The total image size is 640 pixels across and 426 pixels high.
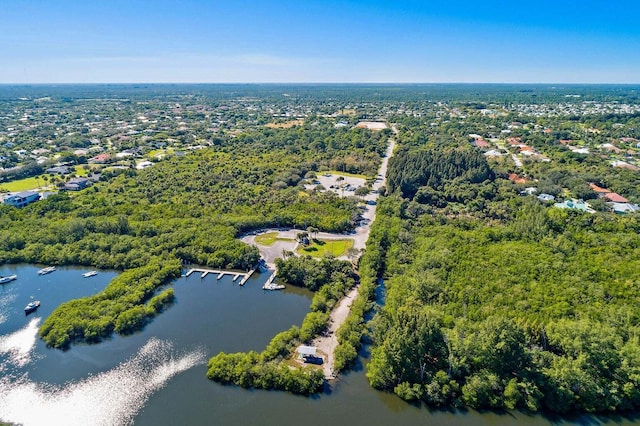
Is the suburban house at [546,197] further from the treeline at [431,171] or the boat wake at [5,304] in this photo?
the boat wake at [5,304]

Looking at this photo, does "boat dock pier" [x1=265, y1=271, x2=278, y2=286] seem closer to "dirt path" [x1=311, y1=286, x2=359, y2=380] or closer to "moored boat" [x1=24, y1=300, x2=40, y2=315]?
"dirt path" [x1=311, y1=286, x2=359, y2=380]

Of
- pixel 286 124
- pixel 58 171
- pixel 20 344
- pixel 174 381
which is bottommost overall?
pixel 174 381

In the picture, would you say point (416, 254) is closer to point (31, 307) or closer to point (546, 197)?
point (546, 197)

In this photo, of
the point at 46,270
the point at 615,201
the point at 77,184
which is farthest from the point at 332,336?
the point at 77,184

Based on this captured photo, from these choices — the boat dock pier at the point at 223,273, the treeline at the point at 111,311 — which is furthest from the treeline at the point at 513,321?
the treeline at the point at 111,311

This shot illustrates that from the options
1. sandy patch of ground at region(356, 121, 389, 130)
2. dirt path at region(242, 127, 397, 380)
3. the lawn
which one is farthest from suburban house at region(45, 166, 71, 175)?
sandy patch of ground at region(356, 121, 389, 130)
